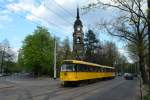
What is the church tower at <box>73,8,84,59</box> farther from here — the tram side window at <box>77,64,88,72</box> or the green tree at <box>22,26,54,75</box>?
the tram side window at <box>77,64,88,72</box>

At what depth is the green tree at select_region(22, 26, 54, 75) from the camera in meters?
85.0

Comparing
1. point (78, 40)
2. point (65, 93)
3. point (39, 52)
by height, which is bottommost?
point (65, 93)

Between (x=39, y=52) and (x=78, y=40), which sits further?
(x=78, y=40)

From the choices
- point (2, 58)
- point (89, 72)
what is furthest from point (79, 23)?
point (89, 72)

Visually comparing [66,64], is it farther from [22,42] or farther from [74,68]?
[22,42]

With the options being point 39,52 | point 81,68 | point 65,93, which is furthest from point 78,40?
point 65,93

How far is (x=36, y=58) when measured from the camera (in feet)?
278

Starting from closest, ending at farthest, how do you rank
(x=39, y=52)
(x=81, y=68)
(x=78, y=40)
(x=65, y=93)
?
(x=65, y=93)
(x=81, y=68)
(x=39, y=52)
(x=78, y=40)

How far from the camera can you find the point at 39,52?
85000 mm

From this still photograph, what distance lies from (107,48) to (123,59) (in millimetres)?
28192

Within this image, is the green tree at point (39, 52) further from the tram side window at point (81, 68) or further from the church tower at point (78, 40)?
the tram side window at point (81, 68)

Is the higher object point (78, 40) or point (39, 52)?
point (78, 40)

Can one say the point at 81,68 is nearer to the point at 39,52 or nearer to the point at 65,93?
the point at 65,93

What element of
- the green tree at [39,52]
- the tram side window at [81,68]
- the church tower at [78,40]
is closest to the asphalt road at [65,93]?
the tram side window at [81,68]
